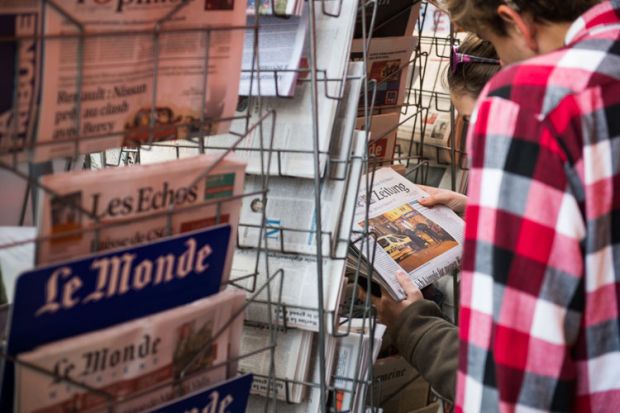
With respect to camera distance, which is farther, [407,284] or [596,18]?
[407,284]

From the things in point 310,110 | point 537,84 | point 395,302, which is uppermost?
point 537,84

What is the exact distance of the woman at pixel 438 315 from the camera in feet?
5.37

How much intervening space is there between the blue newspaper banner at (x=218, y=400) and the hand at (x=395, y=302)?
0.58m

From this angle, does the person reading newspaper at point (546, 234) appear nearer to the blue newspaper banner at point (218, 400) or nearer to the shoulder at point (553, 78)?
the shoulder at point (553, 78)

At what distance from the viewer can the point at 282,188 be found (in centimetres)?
153

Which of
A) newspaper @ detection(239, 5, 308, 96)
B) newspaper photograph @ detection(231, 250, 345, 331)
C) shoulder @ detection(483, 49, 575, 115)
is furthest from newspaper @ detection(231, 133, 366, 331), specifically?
shoulder @ detection(483, 49, 575, 115)

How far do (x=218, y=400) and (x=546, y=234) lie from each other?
0.44 metres

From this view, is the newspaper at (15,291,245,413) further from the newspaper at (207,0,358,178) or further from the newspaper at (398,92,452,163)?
the newspaper at (398,92,452,163)

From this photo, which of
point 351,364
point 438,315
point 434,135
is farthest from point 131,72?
point 434,135

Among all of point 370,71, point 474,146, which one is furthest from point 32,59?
point 370,71

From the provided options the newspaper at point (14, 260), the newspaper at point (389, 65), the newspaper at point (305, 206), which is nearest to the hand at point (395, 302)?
the newspaper at point (305, 206)

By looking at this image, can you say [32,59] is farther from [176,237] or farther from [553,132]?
[553,132]

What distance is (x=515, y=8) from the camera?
1.20 metres

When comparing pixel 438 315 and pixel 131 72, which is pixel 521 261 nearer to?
pixel 131 72
